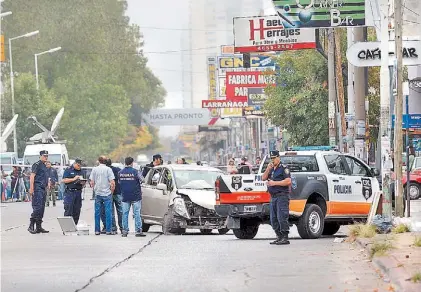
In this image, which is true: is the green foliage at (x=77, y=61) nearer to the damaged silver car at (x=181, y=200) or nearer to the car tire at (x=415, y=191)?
the car tire at (x=415, y=191)

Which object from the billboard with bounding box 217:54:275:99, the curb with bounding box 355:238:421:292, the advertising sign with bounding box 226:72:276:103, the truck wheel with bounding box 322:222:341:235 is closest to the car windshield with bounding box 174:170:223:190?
the truck wheel with bounding box 322:222:341:235

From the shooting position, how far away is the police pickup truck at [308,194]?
2558cm

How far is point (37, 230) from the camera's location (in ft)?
98.4

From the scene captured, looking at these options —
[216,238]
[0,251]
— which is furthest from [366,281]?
[216,238]

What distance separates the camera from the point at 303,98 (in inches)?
2053

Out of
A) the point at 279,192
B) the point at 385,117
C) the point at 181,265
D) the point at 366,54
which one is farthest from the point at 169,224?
the point at 181,265

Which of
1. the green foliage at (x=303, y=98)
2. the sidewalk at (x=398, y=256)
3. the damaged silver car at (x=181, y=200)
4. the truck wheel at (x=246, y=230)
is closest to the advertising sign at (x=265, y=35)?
the green foliage at (x=303, y=98)

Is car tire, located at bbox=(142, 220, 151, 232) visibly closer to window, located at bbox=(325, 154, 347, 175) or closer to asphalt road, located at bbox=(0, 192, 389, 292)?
asphalt road, located at bbox=(0, 192, 389, 292)

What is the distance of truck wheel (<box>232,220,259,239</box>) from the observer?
2664 centimetres

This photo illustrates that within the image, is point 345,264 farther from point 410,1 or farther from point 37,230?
point 410,1

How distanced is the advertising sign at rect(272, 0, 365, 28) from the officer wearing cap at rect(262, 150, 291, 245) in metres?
12.3

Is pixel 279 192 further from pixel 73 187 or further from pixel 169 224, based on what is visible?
pixel 73 187

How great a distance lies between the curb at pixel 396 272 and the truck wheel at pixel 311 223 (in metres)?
5.50

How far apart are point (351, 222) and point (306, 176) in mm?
2209
